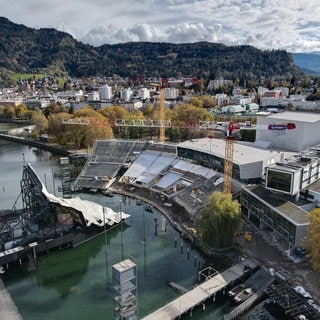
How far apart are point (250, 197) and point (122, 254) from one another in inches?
598

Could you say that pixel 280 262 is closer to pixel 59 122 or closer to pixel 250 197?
pixel 250 197

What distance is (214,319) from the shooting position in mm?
24234

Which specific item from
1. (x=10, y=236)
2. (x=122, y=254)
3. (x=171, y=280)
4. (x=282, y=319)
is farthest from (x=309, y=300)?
(x=10, y=236)

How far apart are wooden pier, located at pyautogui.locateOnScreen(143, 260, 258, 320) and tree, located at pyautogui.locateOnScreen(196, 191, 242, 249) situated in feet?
9.39

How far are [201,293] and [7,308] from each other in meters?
14.4

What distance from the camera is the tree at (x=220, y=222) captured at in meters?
30.3

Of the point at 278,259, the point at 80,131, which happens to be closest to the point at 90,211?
the point at 278,259

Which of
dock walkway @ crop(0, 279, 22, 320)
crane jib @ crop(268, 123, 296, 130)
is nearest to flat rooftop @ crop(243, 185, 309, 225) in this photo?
crane jib @ crop(268, 123, 296, 130)

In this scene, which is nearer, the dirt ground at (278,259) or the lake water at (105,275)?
the lake water at (105,275)

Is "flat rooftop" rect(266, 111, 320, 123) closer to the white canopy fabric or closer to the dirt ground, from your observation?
the dirt ground

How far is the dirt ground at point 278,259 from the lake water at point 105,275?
3786mm

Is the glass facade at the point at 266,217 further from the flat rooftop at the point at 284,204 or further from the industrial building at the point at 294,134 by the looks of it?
the industrial building at the point at 294,134

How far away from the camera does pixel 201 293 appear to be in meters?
25.6

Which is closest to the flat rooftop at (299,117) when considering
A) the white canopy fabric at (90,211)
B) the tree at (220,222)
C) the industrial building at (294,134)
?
the industrial building at (294,134)
